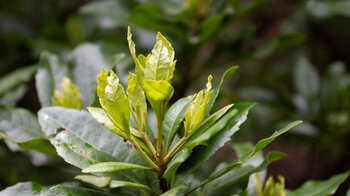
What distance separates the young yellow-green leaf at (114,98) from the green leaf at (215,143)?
0.53ft

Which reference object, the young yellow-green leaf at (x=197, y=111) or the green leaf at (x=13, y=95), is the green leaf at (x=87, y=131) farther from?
the green leaf at (x=13, y=95)

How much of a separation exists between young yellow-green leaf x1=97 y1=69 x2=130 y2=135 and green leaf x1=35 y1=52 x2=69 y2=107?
0.45 m

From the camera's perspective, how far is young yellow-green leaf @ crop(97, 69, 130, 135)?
2.03 ft

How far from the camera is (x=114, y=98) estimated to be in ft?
2.04

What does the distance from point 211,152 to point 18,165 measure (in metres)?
0.92

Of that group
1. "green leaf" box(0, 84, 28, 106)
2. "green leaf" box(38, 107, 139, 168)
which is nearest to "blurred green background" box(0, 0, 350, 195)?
"green leaf" box(0, 84, 28, 106)

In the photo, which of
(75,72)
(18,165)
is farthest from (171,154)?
(18,165)

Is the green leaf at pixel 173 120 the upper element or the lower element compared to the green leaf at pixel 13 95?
upper

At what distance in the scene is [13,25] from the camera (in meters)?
1.85

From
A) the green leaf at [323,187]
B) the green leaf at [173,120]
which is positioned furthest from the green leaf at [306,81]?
the green leaf at [173,120]

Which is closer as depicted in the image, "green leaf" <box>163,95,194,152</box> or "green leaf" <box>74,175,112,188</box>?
"green leaf" <box>74,175,112,188</box>

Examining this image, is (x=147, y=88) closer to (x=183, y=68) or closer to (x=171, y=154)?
(x=171, y=154)

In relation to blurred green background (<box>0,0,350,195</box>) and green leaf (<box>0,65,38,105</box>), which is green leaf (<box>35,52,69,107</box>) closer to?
blurred green background (<box>0,0,350,195</box>)

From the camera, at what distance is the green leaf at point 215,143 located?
0.69m
